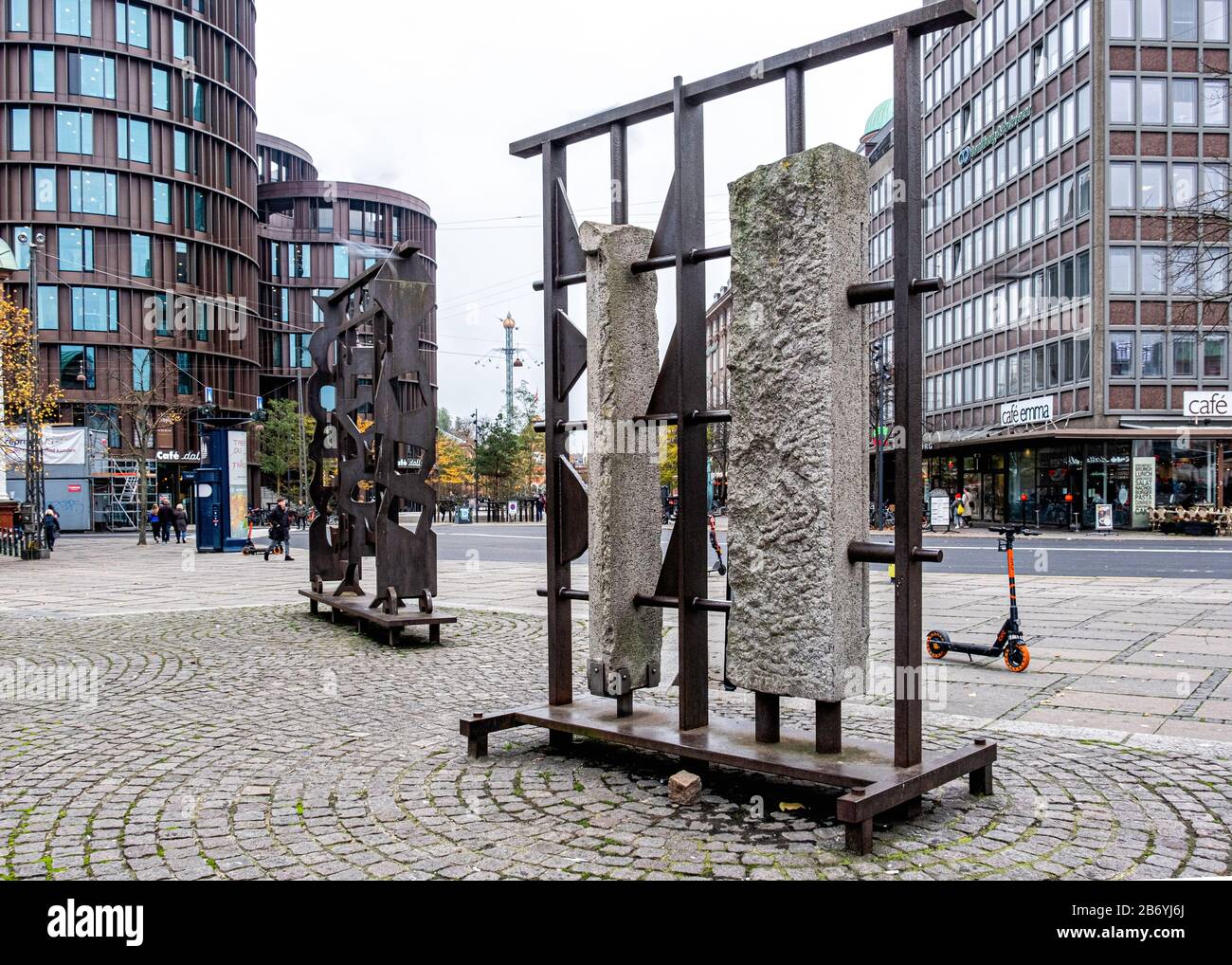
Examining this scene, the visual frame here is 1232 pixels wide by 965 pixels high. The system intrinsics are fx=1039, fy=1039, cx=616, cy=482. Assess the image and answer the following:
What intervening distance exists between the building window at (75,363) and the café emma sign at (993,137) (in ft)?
152

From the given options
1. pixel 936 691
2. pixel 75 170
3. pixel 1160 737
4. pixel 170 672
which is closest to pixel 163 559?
pixel 170 672

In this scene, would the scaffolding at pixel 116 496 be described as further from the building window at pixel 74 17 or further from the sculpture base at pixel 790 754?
the sculpture base at pixel 790 754

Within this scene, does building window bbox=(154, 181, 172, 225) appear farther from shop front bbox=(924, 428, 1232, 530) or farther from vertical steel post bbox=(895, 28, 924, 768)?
vertical steel post bbox=(895, 28, 924, 768)

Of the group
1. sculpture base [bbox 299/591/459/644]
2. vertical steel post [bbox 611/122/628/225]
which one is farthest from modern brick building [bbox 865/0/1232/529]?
vertical steel post [bbox 611/122/628/225]

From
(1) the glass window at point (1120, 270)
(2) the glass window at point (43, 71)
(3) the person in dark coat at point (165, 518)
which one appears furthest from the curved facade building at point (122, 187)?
(1) the glass window at point (1120, 270)

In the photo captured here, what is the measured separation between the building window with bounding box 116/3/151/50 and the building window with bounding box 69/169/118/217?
721 cm

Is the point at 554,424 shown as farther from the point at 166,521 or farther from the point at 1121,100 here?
the point at 1121,100

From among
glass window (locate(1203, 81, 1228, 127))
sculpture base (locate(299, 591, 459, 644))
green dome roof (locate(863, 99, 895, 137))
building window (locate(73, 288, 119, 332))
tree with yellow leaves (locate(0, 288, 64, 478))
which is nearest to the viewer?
sculpture base (locate(299, 591, 459, 644))

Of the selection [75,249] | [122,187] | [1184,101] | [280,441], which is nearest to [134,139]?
[122,187]

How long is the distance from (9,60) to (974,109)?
48.9 meters

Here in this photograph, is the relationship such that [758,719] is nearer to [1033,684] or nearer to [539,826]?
[539,826]

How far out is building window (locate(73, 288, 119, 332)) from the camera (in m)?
55.4

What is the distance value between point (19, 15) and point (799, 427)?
62754mm

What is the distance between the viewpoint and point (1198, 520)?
114 feet
